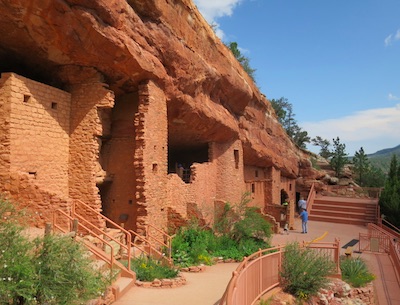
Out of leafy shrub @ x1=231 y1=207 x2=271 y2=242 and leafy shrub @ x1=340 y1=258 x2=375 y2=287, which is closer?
leafy shrub @ x1=340 y1=258 x2=375 y2=287

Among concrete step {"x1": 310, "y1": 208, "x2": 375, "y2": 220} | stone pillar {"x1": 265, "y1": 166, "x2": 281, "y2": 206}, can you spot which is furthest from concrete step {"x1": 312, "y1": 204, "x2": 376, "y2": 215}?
stone pillar {"x1": 265, "y1": 166, "x2": 281, "y2": 206}

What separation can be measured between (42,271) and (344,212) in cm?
2260

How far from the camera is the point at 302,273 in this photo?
8.91 metres

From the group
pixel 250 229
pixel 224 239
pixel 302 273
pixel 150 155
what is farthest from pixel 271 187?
pixel 302 273

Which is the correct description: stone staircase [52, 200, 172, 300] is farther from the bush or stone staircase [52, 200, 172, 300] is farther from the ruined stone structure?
the bush

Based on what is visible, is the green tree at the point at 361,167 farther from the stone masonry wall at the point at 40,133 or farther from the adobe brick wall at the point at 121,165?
the stone masonry wall at the point at 40,133

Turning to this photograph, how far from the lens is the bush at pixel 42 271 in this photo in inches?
185

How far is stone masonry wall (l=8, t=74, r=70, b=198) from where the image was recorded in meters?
8.55

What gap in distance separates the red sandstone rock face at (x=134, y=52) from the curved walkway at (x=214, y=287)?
20.6 feet

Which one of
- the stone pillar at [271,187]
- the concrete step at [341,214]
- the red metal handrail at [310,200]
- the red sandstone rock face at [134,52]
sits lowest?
the concrete step at [341,214]

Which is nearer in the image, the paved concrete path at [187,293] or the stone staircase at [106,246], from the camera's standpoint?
the paved concrete path at [187,293]

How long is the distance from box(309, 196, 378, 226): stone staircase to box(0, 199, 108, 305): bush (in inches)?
819

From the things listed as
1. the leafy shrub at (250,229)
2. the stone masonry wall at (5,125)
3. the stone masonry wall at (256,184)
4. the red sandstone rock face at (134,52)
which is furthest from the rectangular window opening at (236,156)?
the stone masonry wall at (5,125)

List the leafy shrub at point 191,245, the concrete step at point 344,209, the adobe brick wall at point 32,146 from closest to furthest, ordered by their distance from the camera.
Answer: the adobe brick wall at point 32,146 < the leafy shrub at point 191,245 < the concrete step at point 344,209
